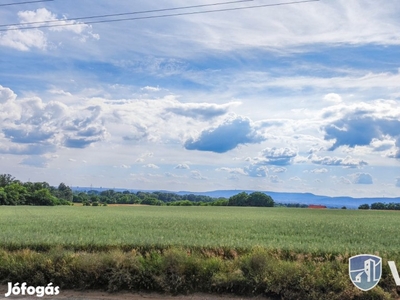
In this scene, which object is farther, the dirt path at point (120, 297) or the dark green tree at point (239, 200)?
the dark green tree at point (239, 200)

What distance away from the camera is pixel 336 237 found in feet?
60.8

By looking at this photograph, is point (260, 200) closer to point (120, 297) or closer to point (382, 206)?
point (382, 206)

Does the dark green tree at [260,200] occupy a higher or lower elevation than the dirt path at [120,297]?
higher

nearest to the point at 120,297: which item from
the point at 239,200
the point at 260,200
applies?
the point at 260,200

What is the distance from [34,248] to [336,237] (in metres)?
13.0

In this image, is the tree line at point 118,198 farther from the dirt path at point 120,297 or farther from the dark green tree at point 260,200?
the dirt path at point 120,297

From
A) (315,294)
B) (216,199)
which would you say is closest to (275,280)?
(315,294)

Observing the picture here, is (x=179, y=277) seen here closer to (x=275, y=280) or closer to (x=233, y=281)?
(x=233, y=281)

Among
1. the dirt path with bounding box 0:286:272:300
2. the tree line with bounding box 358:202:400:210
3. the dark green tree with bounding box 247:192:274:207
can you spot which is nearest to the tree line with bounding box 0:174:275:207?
the dark green tree with bounding box 247:192:274:207

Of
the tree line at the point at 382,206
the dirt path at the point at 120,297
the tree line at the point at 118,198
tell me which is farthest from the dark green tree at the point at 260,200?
the dirt path at the point at 120,297

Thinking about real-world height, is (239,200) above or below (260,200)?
below

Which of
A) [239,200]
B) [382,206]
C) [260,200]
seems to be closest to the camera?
[382,206]

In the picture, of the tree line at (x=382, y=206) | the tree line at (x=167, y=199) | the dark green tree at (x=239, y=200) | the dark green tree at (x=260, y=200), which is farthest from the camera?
the dark green tree at (x=239, y=200)

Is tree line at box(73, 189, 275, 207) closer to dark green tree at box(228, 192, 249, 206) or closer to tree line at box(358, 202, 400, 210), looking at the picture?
dark green tree at box(228, 192, 249, 206)
